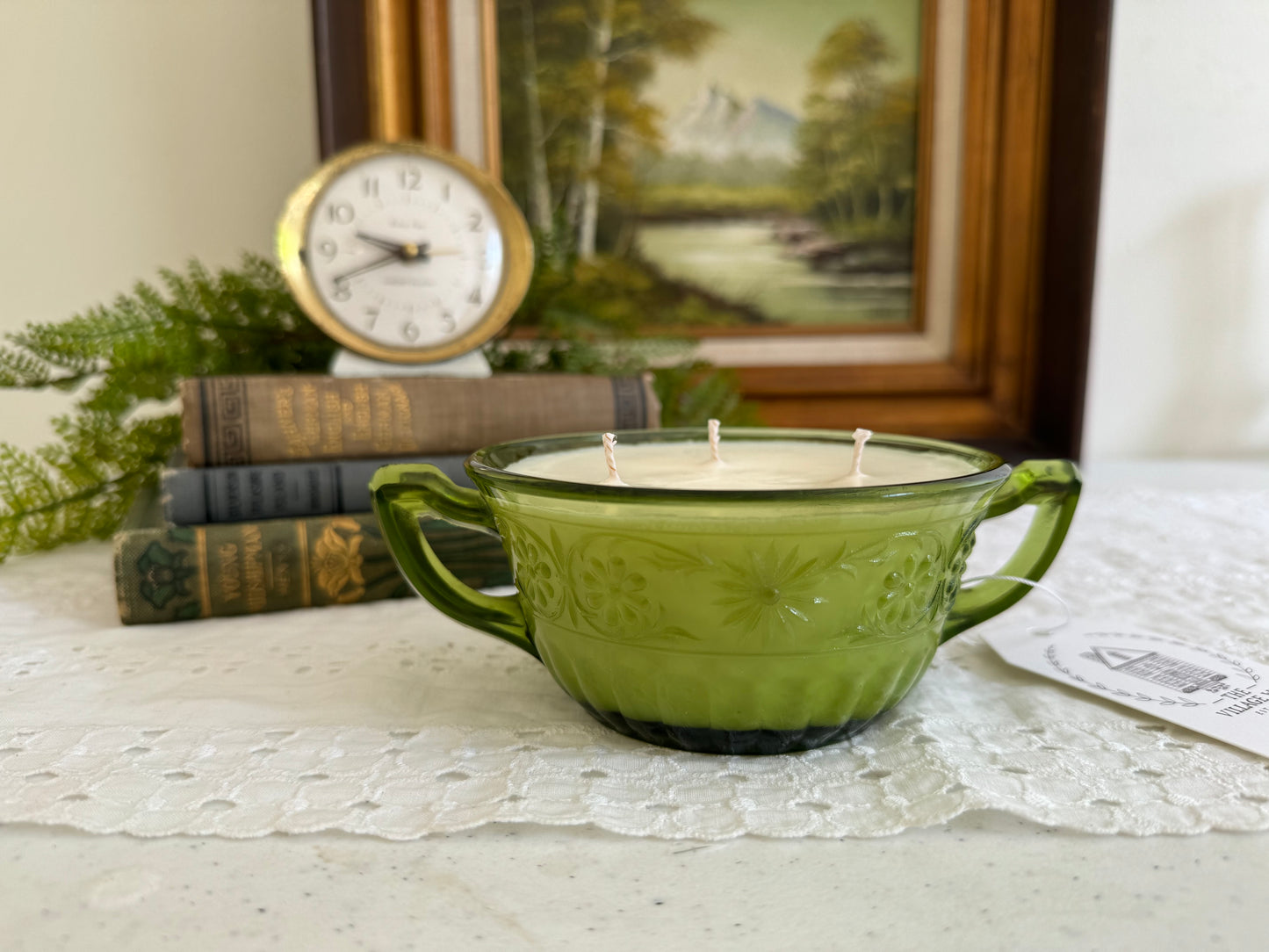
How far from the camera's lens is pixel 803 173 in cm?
114

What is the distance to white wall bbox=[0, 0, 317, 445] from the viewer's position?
110 cm

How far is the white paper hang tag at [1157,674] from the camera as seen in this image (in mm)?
433

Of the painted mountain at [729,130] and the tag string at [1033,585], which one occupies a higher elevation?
the painted mountain at [729,130]

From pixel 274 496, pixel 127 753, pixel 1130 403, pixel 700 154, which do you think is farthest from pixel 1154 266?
pixel 127 753

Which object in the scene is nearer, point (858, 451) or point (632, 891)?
point (632, 891)

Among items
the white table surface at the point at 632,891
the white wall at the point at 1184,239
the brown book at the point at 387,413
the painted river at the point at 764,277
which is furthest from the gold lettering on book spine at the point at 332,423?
the white wall at the point at 1184,239

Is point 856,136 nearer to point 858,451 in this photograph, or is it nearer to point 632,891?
point 858,451

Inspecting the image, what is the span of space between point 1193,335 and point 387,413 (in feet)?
3.53

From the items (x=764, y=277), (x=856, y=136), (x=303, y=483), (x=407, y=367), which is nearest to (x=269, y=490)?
(x=303, y=483)

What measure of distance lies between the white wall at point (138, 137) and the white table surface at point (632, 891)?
0.97 metres

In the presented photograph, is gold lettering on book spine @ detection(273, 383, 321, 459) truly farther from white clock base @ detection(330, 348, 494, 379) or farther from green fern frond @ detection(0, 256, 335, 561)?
green fern frond @ detection(0, 256, 335, 561)

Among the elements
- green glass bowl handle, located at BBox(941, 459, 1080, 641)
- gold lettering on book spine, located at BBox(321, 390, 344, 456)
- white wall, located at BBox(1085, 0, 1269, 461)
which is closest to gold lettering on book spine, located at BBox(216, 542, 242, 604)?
gold lettering on book spine, located at BBox(321, 390, 344, 456)

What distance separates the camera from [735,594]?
0.37 metres

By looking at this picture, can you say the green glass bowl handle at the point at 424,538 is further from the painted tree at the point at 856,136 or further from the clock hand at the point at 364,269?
the painted tree at the point at 856,136
